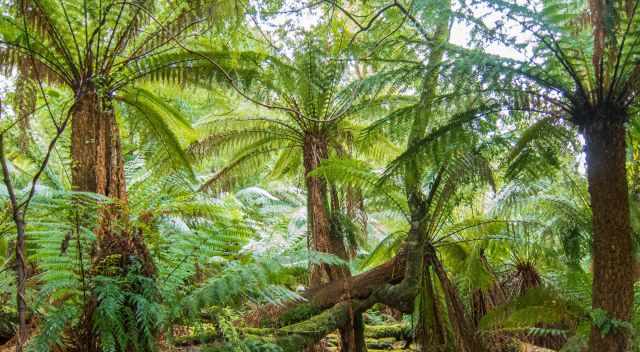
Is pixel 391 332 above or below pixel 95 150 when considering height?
below

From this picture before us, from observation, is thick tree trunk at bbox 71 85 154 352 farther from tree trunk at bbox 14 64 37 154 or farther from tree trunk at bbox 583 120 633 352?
tree trunk at bbox 583 120 633 352

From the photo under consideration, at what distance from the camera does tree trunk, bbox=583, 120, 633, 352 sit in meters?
2.61

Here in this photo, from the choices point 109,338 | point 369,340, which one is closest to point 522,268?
point 369,340

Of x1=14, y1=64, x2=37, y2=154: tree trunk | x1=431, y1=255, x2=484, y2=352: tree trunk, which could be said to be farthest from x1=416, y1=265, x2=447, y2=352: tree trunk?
x1=14, y1=64, x2=37, y2=154: tree trunk

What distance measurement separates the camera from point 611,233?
262 cm

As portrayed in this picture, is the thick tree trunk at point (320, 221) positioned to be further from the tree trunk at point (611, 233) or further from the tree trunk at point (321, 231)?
the tree trunk at point (611, 233)

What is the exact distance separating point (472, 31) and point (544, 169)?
1.07m

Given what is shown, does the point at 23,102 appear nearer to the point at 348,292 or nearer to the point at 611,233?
the point at 348,292

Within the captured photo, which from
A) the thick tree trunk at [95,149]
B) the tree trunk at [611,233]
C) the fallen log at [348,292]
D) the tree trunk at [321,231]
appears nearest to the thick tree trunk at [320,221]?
the tree trunk at [321,231]

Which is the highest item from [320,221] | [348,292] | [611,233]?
[320,221]

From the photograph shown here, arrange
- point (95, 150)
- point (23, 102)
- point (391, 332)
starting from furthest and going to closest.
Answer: point (391, 332) < point (95, 150) < point (23, 102)

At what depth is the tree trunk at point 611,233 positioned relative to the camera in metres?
2.61

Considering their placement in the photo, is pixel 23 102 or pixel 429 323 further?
pixel 429 323

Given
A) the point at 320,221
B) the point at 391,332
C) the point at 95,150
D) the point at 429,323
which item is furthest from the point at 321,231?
the point at 391,332
